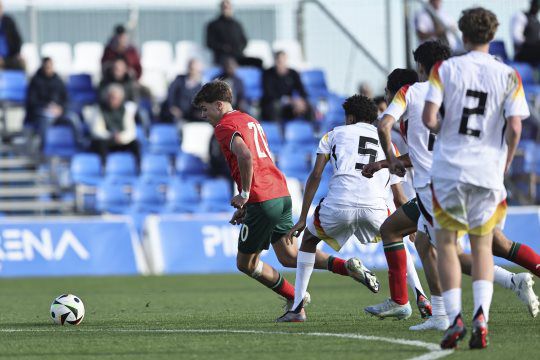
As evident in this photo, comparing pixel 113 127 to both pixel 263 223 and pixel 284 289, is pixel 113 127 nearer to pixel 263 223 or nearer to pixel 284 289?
pixel 284 289

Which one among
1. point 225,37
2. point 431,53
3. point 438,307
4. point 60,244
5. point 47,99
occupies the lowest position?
point 60,244

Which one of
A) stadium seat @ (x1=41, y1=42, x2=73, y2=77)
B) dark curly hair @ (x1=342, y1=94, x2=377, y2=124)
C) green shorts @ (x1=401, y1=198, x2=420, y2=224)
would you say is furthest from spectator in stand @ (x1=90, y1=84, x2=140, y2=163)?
green shorts @ (x1=401, y1=198, x2=420, y2=224)

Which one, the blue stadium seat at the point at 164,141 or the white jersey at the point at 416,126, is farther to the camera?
the blue stadium seat at the point at 164,141

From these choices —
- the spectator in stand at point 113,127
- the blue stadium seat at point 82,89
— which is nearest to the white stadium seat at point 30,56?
the blue stadium seat at point 82,89

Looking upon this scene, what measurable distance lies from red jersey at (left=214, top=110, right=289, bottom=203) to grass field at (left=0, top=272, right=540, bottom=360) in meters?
1.15

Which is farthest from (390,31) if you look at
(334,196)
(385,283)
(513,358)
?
(513,358)

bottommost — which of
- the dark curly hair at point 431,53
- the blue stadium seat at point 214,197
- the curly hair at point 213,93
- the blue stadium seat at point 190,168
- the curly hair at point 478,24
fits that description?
the blue stadium seat at point 214,197

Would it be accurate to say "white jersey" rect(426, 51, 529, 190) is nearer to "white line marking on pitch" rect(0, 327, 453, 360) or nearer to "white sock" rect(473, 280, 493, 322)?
"white sock" rect(473, 280, 493, 322)

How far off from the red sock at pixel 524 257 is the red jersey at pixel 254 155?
2082 mm

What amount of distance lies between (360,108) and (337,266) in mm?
1447

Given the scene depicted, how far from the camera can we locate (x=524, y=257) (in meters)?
9.50

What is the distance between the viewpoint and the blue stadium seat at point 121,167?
70.5 ft

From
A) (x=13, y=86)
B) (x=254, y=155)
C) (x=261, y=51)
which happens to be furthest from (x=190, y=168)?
(x=254, y=155)

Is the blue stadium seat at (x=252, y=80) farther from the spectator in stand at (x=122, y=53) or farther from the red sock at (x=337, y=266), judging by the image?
the red sock at (x=337, y=266)
